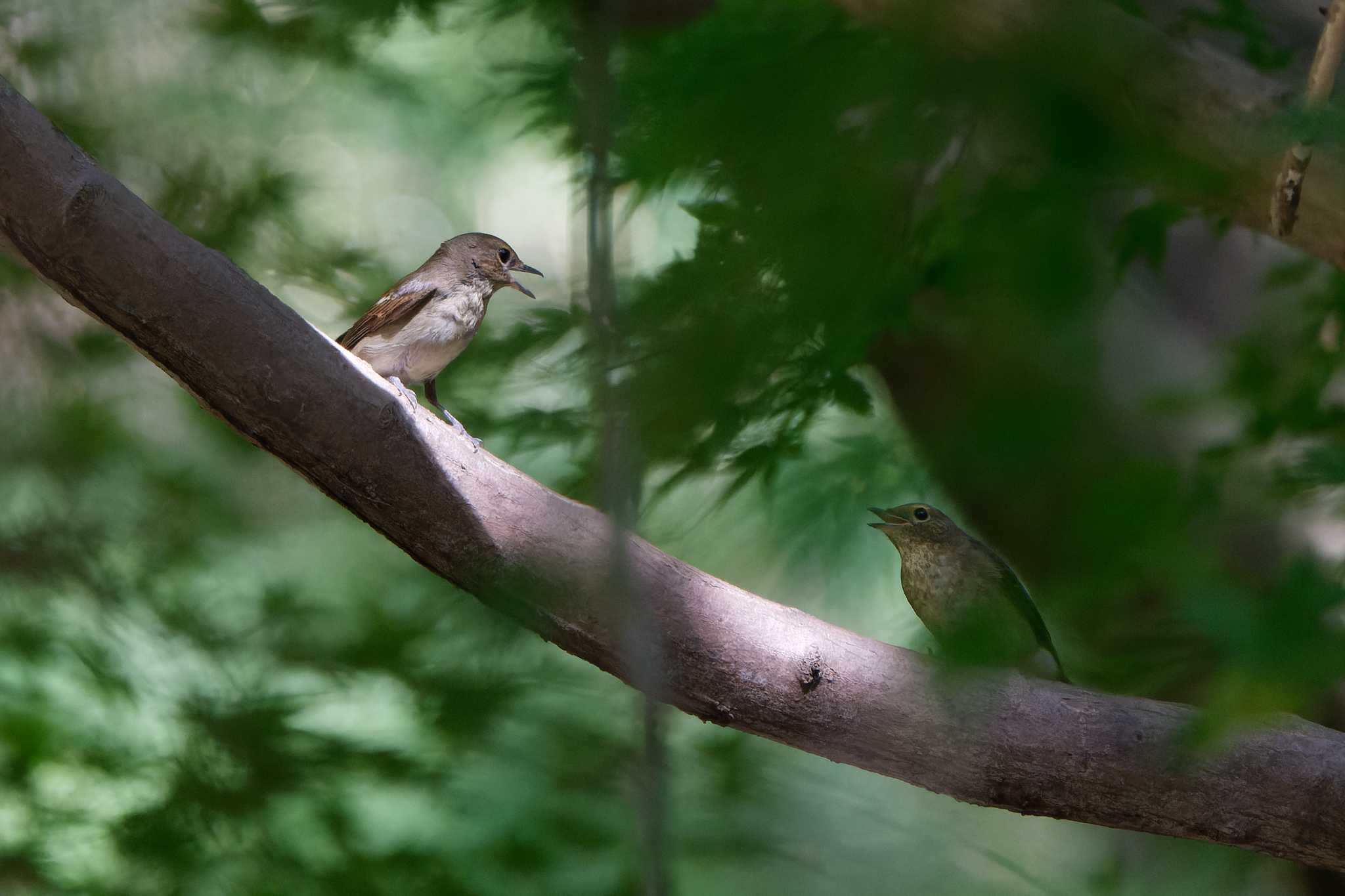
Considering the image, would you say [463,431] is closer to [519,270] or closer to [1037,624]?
[519,270]

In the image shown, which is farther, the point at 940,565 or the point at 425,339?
the point at 425,339

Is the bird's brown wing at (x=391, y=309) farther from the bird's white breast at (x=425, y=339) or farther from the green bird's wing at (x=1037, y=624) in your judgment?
the green bird's wing at (x=1037, y=624)

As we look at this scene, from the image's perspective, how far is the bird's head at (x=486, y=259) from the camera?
7.45ft

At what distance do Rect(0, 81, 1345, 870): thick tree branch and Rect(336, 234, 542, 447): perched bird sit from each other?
59 centimetres

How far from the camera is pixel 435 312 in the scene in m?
2.11

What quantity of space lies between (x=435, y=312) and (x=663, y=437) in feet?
5.38

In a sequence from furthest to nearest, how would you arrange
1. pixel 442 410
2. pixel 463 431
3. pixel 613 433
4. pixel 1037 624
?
pixel 442 410 → pixel 463 431 → pixel 1037 624 → pixel 613 433

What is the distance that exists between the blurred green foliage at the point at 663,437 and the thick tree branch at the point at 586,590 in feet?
0.38

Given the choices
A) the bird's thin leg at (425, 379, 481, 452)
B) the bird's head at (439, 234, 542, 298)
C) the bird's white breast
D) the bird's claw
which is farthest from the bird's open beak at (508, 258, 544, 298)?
the bird's claw

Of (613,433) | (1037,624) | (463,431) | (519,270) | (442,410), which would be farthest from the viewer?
(519,270)

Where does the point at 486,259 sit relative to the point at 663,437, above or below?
above

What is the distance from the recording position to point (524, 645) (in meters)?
2.63

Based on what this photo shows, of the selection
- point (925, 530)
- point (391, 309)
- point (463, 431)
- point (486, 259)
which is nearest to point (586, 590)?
point (463, 431)

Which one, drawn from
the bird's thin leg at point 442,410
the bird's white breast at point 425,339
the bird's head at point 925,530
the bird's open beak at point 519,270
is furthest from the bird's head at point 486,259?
the bird's head at point 925,530
